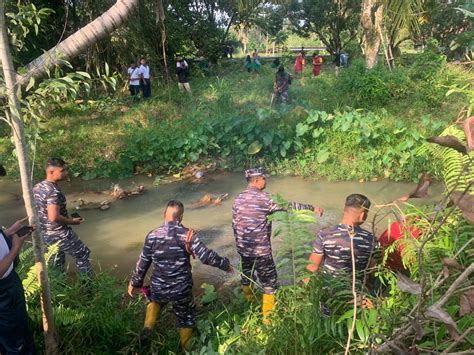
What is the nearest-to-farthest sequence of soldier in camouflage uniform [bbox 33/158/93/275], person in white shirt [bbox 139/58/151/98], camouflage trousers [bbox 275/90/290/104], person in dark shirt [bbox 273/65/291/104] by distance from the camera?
soldier in camouflage uniform [bbox 33/158/93/275] → person in dark shirt [bbox 273/65/291/104] → camouflage trousers [bbox 275/90/290/104] → person in white shirt [bbox 139/58/151/98]

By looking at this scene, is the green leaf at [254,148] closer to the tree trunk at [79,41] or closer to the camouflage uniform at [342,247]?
the tree trunk at [79,41]

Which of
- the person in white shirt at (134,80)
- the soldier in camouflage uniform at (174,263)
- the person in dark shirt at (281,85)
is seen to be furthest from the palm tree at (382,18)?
the person in white shirt at (134,80)

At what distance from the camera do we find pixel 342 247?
123 inches

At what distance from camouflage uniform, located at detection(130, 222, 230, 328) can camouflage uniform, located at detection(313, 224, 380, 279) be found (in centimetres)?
92

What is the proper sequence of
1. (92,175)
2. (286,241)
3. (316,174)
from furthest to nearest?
(92,175) → (316,174) → (286,241)

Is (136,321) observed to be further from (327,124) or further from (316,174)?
(327,124)

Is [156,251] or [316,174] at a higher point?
[156,251]

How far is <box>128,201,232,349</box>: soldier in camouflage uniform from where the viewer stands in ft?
11.3

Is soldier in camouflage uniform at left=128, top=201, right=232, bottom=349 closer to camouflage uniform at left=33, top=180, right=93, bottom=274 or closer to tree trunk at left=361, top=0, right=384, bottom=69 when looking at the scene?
camouflage uniform at left=33, top=180, right=93, bottom=274

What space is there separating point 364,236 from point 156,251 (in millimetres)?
1689

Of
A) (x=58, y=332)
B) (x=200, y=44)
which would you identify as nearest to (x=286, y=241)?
(x=58, y=332)

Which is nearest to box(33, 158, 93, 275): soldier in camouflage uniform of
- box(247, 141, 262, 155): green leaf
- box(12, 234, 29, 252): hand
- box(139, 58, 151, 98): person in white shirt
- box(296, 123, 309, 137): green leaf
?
box(12, 234, 29, 252): hand

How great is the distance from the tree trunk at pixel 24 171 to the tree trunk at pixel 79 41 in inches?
4.2

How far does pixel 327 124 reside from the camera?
9.20 m
